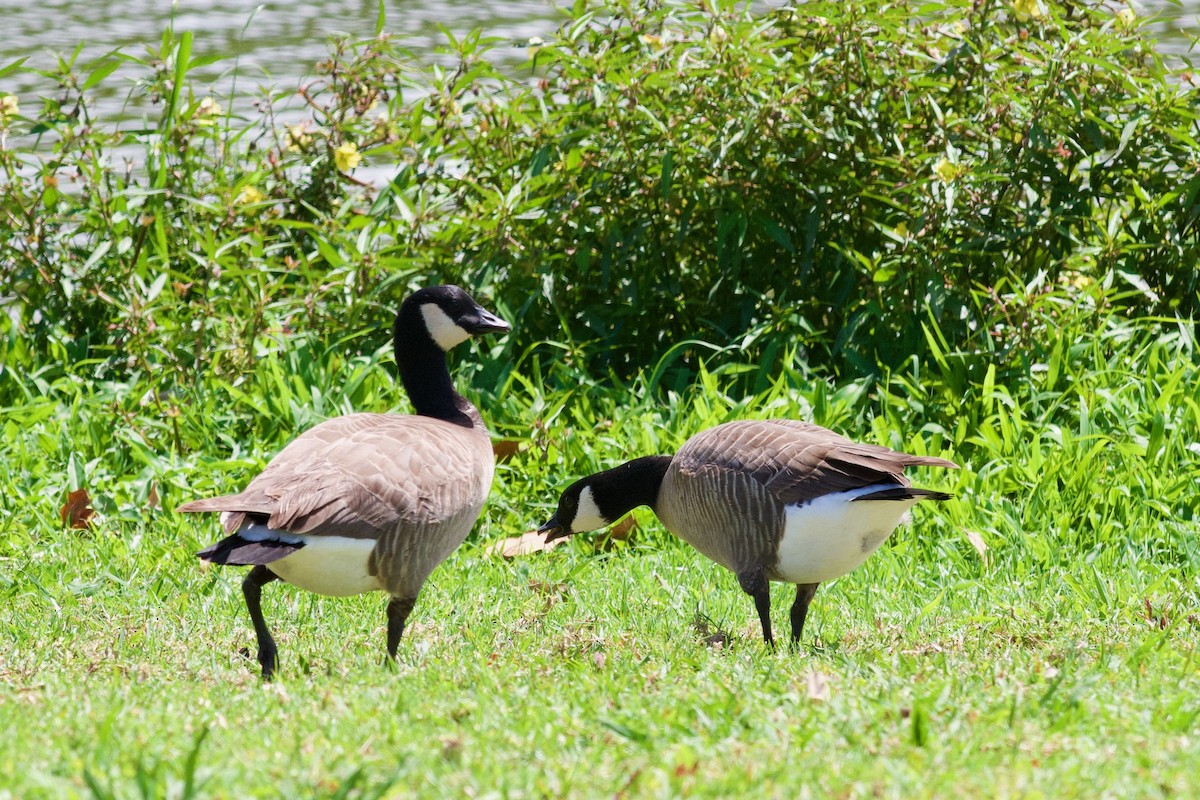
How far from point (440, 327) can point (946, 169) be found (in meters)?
2.41

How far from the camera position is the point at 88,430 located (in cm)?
646

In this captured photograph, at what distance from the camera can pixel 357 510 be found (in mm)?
4188

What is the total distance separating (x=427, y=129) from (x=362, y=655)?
3.42 m

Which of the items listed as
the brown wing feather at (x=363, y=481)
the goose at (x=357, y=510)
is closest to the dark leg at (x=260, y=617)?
the goose at (x=357, y=510)

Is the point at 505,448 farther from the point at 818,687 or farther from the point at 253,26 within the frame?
the point at 253,26

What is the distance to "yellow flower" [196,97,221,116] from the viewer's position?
7305mm

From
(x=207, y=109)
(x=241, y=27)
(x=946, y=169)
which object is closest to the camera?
(x=946, y=169)

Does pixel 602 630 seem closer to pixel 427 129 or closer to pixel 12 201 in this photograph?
pixel 427 129

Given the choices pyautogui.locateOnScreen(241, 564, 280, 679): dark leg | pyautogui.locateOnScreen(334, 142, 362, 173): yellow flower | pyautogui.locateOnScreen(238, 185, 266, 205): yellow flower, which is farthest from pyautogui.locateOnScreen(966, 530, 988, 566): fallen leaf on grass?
pyautogui.locateOnScreen(238, 185, 266, 205): yellow flower

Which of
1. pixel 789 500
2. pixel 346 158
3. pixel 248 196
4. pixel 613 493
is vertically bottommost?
pixel 613 493

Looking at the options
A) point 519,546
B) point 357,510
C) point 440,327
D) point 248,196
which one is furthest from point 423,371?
point 248,196

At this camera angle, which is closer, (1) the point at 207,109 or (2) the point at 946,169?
(2) the point at 946,169

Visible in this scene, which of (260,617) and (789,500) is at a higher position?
(789,500)

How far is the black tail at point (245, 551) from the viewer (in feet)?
12.4
